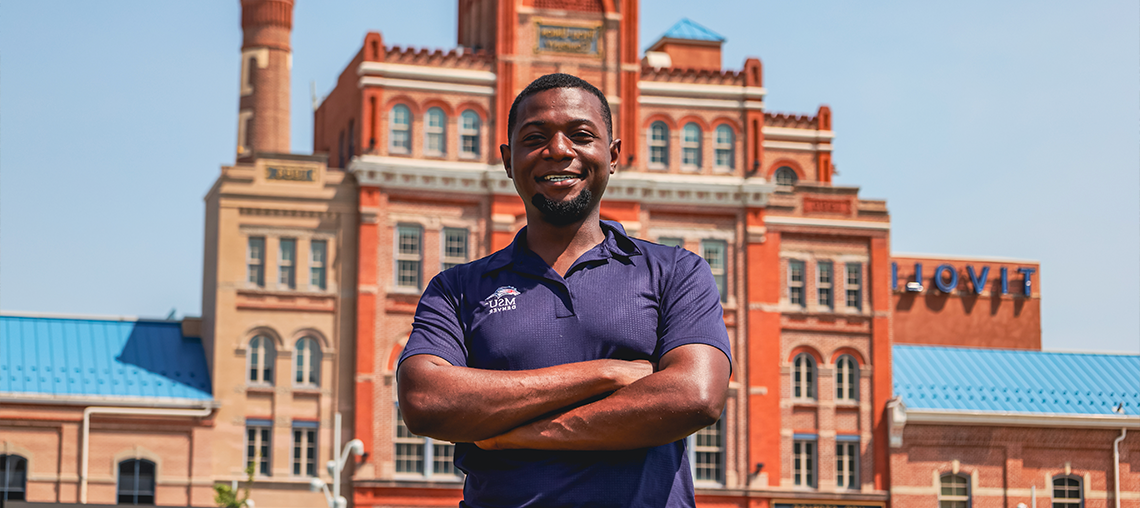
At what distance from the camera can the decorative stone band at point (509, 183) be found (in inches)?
1582

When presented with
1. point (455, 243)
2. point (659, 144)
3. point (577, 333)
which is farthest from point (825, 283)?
point (577, 333)

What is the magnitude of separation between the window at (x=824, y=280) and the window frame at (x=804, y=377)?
1.86 meters

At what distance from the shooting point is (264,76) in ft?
186

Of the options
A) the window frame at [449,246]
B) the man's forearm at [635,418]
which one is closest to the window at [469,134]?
the window frame at [449,246]

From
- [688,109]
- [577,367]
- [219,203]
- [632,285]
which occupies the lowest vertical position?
[577,367]

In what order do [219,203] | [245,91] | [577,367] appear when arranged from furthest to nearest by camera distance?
[245,91], [219,203], [577,367]

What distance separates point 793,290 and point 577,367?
40.1 meters

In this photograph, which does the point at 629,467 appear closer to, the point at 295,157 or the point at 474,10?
the point at 295,157

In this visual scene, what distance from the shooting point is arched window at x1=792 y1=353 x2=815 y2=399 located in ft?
139

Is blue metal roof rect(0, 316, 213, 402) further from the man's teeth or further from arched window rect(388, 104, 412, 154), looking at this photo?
the man's teeth

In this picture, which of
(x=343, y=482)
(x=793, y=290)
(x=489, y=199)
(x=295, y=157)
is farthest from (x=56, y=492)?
(x=793, y=290)

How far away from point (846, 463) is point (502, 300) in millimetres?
39607

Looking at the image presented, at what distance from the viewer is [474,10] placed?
148 ft

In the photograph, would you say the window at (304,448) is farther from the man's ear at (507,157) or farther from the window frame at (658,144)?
the man's ear at (507,157)
